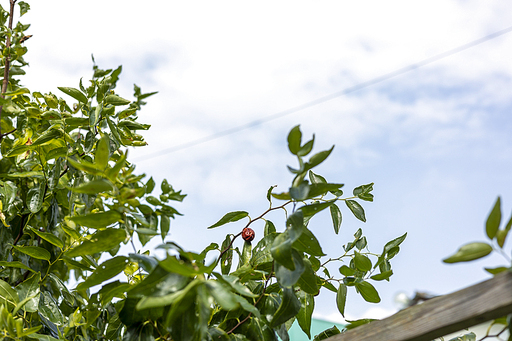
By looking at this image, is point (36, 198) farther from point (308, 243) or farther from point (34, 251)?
point (308, 243)

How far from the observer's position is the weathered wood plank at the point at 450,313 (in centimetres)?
34

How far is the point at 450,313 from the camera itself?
36cm

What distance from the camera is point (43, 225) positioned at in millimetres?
979

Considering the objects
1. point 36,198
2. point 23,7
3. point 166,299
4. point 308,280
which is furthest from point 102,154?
point 23,7

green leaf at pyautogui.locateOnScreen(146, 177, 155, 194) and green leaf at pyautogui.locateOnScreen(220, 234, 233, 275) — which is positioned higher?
green leaf at pyautogui.locateOnScreen(146, 177, 155, 194)

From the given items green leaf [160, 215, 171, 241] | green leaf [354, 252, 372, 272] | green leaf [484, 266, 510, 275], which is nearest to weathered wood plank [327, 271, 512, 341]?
green leaf [484, 266, 510, 275]

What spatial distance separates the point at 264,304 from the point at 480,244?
300mm

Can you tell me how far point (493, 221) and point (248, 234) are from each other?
1.19 feet

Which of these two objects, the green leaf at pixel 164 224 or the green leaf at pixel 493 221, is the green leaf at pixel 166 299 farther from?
the green leaf at pixel 164 224

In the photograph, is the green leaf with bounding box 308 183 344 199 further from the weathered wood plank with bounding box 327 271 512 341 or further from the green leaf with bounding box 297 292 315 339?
the green leaf with bounding box 297 292 315 339

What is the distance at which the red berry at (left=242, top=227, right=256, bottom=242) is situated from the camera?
67 cm

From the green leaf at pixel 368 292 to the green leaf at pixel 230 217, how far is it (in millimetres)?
193

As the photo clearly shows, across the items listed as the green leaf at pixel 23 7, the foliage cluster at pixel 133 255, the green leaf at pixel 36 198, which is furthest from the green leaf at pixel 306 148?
the green leaf at pixel 23 7

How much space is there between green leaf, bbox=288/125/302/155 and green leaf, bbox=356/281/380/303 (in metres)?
0.29
